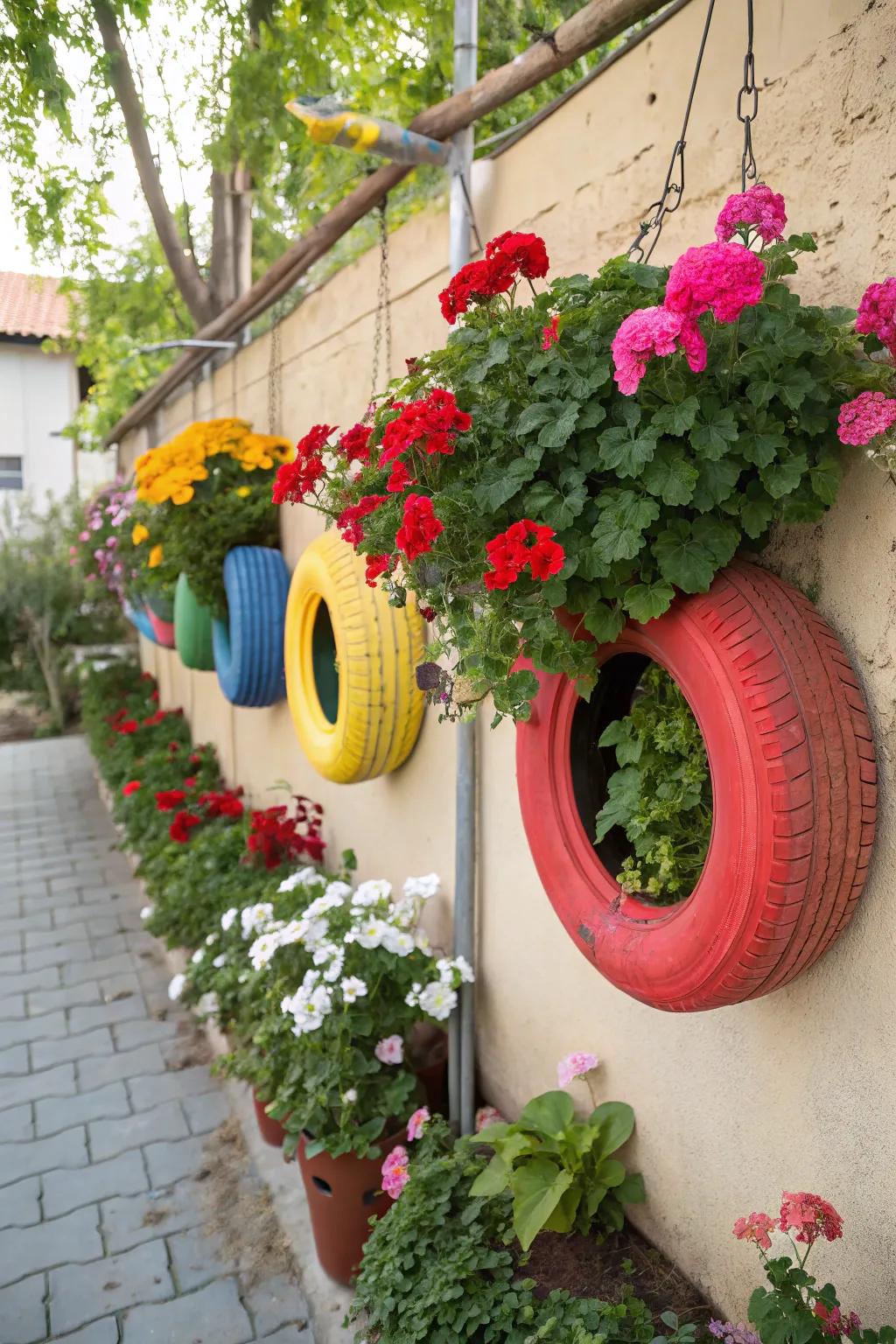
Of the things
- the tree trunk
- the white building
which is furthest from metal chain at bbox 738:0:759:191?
the white building

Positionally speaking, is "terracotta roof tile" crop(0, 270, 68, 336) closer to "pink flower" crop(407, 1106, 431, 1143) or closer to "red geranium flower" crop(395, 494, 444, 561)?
"pink flower" crop(407, 1106, 431, 1143)

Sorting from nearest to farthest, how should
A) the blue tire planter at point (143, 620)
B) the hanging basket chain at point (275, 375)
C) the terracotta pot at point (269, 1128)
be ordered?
the terracotta pot at point (269, 1128) → the hanging basket chain at point (275, 375) → the blue tire planter at point (143, 620)

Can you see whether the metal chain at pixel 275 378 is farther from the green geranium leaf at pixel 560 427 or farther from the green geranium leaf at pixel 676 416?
the green geranium leaf at pixel 676 416

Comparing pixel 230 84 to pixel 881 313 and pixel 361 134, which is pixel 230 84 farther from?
pixel 881 313

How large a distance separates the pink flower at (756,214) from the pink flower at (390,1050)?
2216mm

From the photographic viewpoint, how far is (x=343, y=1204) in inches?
98.3

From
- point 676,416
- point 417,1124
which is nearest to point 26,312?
point 417,1124

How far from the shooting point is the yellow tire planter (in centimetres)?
293

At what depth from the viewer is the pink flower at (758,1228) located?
5.13ft

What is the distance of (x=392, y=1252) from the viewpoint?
→ 2.16 metres

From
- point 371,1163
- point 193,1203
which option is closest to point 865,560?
point 371,1163

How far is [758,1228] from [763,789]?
31.3 inches

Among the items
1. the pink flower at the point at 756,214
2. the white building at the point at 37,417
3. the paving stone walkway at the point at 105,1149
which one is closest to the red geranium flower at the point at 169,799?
the paving stone walkway at the point at 105,1149

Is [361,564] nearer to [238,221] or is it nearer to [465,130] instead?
[465,130]
